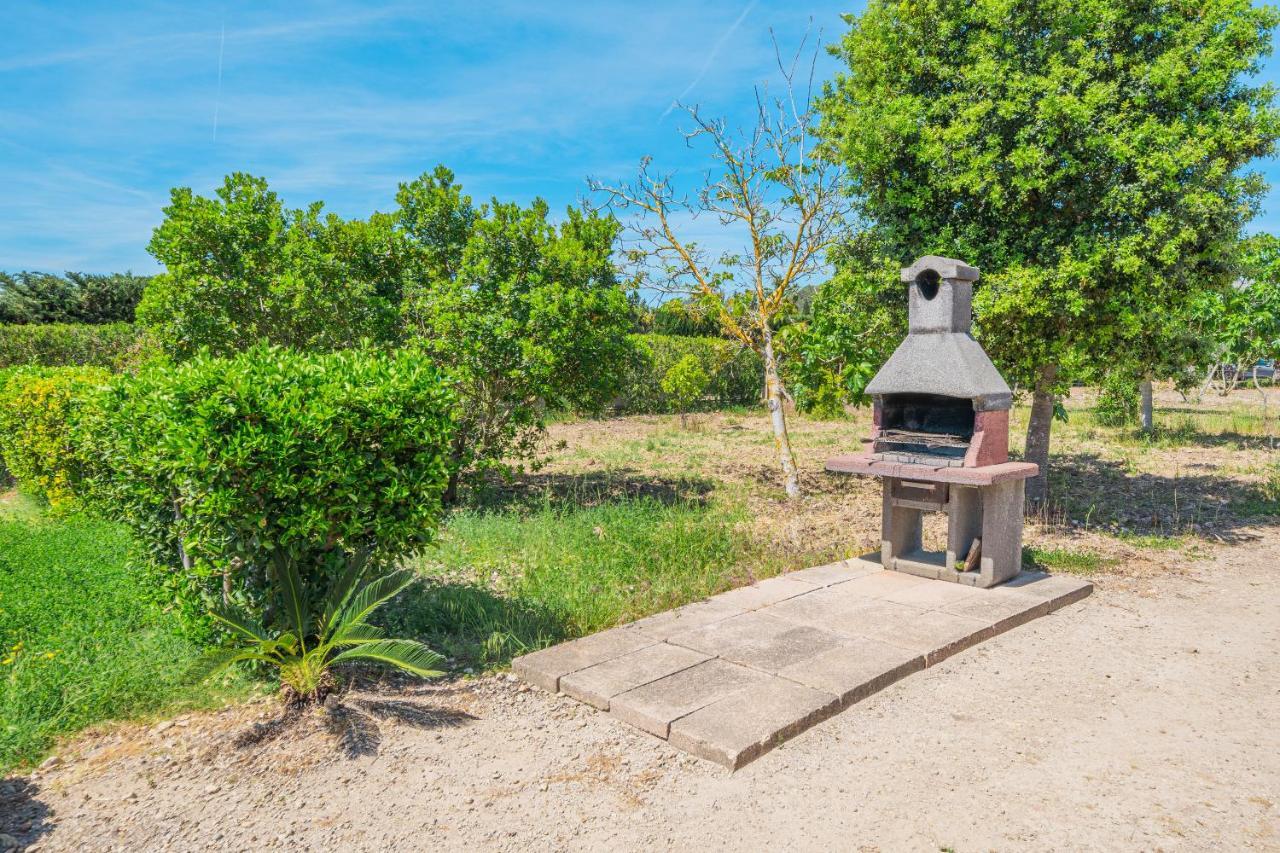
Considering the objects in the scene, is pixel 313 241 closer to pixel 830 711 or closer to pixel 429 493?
pixel 429 493

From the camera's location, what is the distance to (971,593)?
230 inches

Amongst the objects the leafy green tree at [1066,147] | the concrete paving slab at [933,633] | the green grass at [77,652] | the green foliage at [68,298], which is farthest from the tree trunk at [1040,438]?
the green foliage at [68,298]

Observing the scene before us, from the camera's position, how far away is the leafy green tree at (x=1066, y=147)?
7.09 meters

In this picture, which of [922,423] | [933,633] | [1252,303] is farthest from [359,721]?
[1252,303]

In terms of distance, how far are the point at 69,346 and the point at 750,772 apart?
55.3ft

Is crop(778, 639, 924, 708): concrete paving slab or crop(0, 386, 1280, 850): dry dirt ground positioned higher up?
crop(778, 639, 924, 708): concrete paving slab

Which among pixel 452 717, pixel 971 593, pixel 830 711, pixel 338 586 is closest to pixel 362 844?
pixel 452 717

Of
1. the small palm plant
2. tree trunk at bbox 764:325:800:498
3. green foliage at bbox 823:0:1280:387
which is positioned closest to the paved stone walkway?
the small palm plant

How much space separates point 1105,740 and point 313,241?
346 inches

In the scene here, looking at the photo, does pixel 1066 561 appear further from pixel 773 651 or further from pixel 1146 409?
pixel 1146 409

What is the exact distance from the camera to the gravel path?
2994mm

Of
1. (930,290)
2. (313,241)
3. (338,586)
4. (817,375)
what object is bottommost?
(338,586)

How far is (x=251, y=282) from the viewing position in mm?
8664

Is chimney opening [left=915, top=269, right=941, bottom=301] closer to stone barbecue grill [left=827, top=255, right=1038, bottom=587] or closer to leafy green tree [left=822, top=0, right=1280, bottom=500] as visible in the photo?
stone barbecue grill [left=827, top=255, right=1038, bottom=587]
